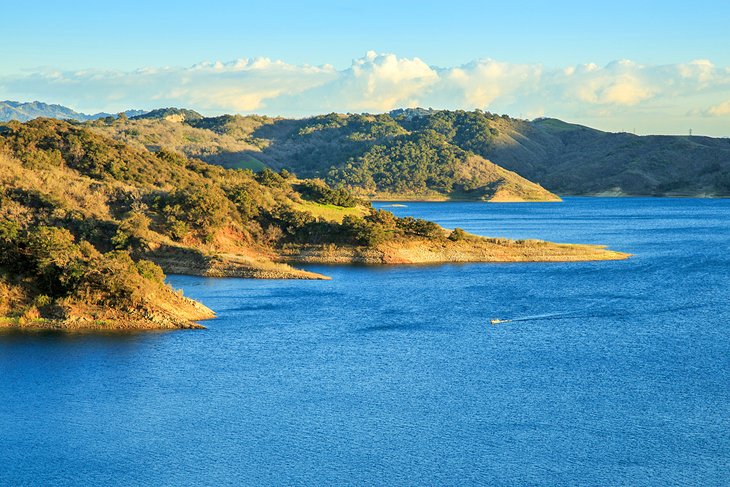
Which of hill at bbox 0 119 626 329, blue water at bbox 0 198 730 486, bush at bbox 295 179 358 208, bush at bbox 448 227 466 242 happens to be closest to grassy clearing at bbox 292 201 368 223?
hill at bbox 0 119 626 329

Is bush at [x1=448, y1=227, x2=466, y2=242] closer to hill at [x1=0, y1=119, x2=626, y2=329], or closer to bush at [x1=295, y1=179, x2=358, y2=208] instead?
hill at [x1=0, y1=119, x2=626, y2=329]

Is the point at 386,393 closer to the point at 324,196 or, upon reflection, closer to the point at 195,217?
the point at 195,217

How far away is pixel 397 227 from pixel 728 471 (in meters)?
62.3

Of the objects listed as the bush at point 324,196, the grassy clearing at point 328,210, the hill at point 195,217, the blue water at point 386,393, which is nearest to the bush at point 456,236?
the hill at point 195,217

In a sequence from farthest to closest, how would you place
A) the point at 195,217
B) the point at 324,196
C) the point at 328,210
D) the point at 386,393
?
the point at 324,196 < the point at 328,210 < the point at 195,217 < the point at 386,393

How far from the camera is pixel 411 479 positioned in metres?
29.6

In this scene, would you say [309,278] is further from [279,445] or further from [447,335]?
[279,445]

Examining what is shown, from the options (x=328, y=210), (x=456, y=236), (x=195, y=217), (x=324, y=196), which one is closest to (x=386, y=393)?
(x=195, y=217)

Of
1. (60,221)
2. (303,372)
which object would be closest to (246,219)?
(60,221)

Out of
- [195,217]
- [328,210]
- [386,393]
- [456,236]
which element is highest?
[328,210]

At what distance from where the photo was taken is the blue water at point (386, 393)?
1212 inches

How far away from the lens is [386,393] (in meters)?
39.7

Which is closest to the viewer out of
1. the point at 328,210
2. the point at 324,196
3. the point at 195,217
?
the point at 195,217

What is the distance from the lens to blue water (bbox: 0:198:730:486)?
30.8 meters
